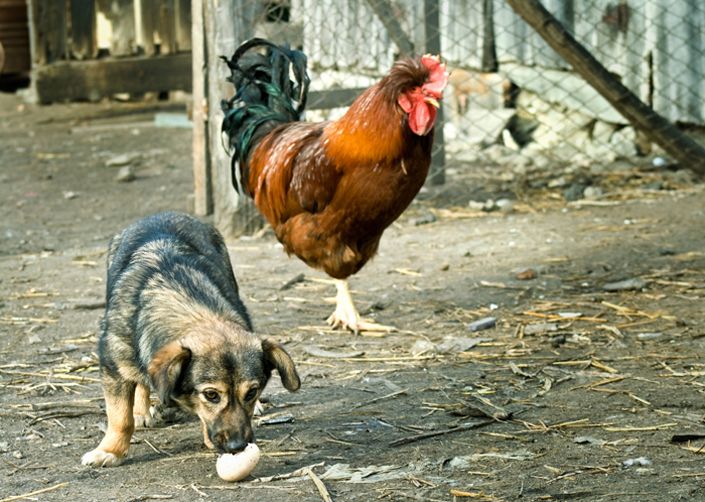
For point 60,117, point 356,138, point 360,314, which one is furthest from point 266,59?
point 60,117

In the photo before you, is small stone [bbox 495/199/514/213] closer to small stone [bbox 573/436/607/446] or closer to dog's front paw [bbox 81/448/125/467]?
small stone [bbox 573/436/607/446]

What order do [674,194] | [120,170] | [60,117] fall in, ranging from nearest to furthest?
1. [674,194]
2. [120,170]
3. [60,117]

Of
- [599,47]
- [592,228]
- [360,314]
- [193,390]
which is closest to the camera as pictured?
[193,390]

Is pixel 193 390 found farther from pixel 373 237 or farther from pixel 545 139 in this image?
pixel 545 139

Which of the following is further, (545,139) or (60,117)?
(60,117)

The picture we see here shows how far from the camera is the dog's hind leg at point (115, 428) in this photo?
16.1 ft

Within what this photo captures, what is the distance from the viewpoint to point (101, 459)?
16.0 ft

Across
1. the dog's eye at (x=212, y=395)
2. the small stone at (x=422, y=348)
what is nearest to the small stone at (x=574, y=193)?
the small stone at (x=422, y=348)

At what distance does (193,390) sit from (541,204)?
20.1 ft

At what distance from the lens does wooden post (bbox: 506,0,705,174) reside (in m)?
7.89

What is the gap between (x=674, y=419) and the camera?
5.26 meters

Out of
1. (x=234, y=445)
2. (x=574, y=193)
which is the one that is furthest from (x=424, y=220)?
(x=234, y=445)

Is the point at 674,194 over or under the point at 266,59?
under

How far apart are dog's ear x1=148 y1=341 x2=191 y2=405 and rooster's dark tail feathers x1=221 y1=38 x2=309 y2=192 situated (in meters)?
3.33
